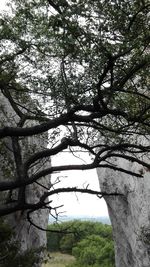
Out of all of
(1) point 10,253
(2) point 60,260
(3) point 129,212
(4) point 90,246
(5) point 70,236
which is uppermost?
(5) point 70,236

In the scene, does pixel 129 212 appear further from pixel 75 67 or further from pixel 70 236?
pixel 70 236

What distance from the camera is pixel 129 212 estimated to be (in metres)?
18.0

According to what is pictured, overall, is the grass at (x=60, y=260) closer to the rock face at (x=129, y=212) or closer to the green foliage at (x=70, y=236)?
the green foliage at (x=70, y=236)

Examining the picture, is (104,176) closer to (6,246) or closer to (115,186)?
(115,186)

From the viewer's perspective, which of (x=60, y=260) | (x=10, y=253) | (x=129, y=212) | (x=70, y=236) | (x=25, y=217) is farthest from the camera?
(x=70, y=236)

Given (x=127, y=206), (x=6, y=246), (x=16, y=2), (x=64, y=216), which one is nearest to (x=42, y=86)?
(x=16, y=2)

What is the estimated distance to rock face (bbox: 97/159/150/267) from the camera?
52.6 ft

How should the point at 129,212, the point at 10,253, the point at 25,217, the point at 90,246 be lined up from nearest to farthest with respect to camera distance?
the point at 10,253 → the point at 25,217 → the point at 129,212 → the point at 90,246

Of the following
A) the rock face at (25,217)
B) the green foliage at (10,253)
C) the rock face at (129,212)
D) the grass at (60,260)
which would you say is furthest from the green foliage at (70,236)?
the green foliage at (10,253)

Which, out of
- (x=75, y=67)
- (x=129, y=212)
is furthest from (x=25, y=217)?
(x=75, y=67)

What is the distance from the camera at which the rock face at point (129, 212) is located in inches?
631

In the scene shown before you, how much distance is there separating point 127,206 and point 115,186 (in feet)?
3.71

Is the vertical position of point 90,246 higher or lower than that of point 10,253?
higher

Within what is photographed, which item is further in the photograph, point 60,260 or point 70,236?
point 70,236
